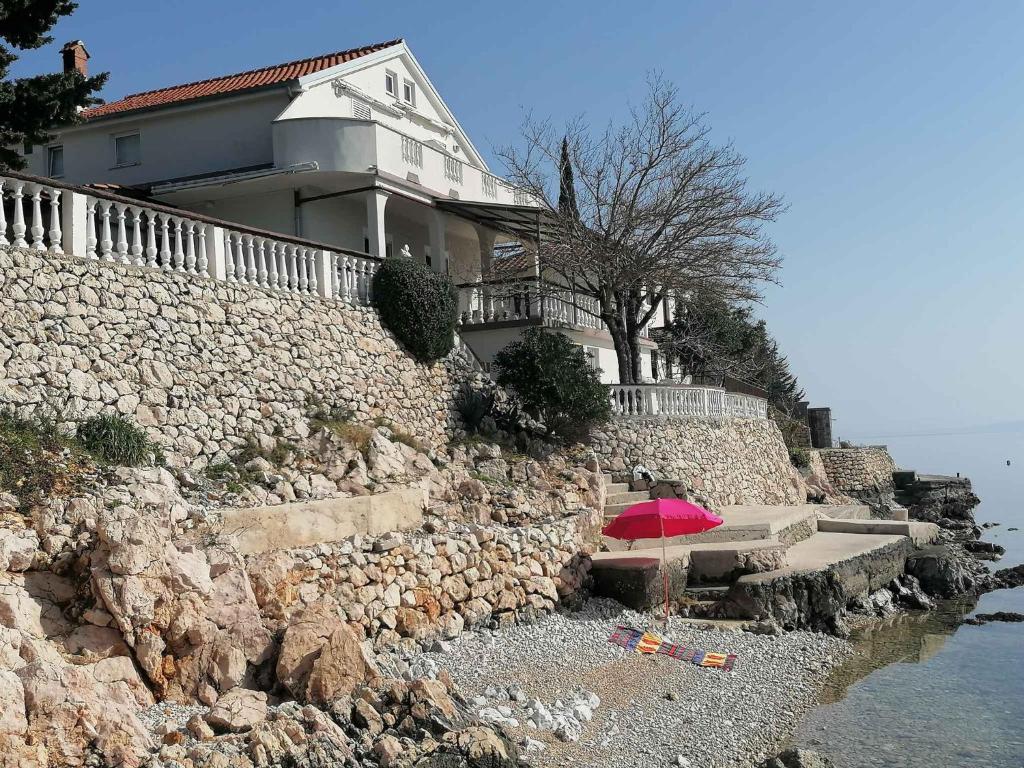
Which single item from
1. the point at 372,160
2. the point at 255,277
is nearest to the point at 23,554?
the point at 255,277

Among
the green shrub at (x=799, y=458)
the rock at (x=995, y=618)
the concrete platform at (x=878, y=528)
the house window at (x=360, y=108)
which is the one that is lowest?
the rock at (x=995, y=618)

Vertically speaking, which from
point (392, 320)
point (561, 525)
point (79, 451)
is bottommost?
point (561, 525)

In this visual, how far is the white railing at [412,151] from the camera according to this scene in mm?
23672

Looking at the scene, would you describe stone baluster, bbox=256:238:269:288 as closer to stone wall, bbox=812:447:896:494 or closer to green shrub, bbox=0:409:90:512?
green shrub, bbox=0:409:90:512

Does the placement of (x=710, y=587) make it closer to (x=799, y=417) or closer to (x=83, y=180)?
(x=83, y=180)

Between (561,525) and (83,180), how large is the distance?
18.0 metres

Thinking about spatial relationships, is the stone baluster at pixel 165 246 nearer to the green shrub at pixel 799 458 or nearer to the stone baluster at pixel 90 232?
the stone baluster at pixel 90 232

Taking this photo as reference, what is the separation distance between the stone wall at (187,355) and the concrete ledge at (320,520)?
236 centimetres

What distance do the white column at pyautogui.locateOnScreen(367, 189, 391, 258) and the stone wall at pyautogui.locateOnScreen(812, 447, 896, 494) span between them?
24625mm

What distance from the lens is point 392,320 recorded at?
20156 mm

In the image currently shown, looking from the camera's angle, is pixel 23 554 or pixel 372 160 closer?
pixel 23 554

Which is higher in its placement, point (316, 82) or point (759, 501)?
point (316, 82)

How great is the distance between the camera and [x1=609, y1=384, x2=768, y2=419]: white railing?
2344 centimetres

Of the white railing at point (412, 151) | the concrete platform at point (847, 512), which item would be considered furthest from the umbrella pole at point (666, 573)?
the white railing at point (412, 151)
